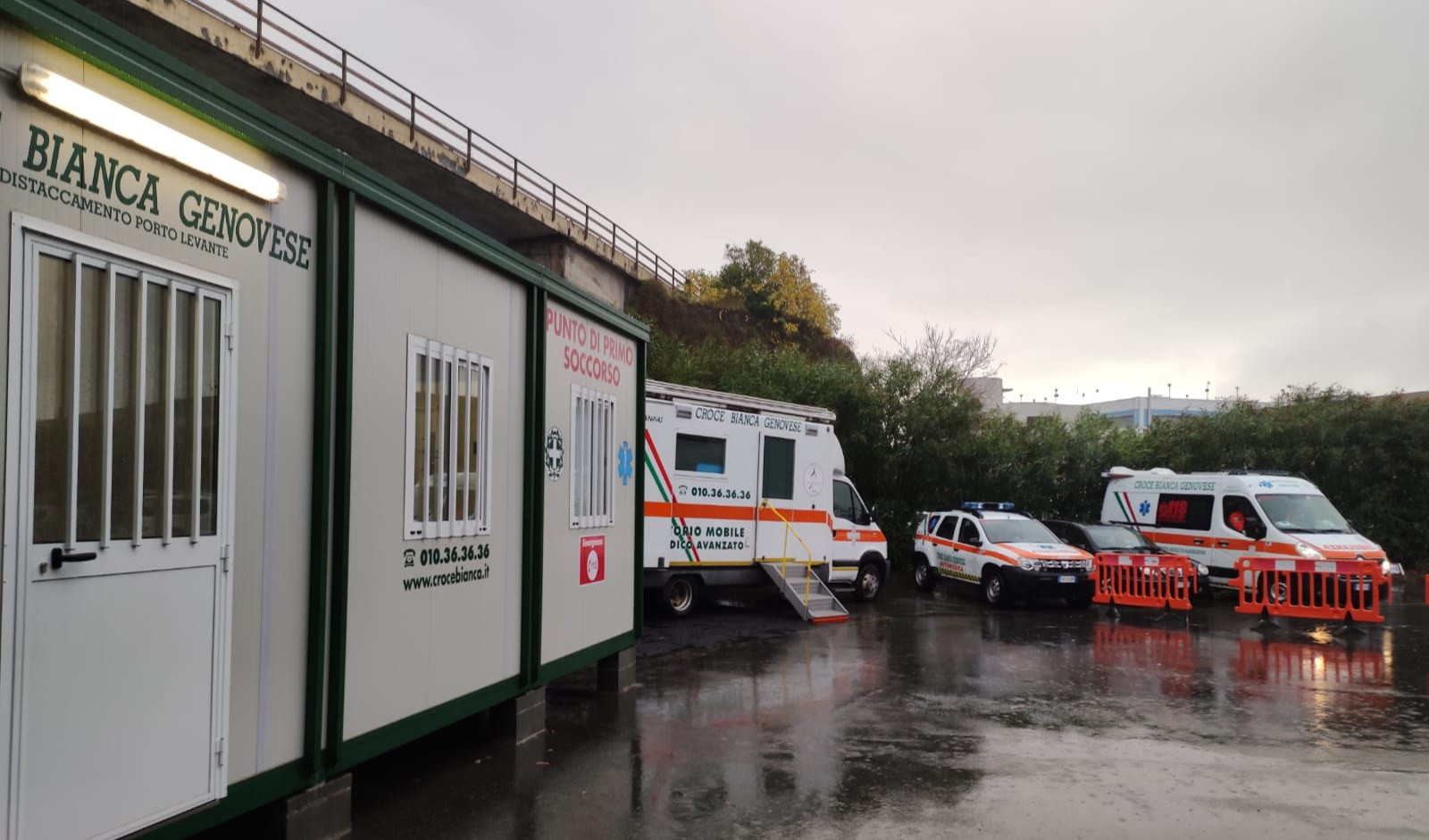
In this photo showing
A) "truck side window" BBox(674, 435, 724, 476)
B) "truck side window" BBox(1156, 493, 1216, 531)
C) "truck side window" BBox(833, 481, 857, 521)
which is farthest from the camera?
"truck side window" BBox(1156, 493, 1216, 531)

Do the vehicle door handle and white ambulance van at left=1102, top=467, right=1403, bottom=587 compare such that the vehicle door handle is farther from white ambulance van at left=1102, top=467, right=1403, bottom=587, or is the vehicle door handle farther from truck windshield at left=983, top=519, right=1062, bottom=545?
white ambulance van at left=1102, top=467, right=1403, bottom=587

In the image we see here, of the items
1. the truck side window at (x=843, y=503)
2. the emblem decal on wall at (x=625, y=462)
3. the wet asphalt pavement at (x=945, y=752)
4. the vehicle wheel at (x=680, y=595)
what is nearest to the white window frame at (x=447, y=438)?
the wet asphalt pavement at (x=945, y=752)

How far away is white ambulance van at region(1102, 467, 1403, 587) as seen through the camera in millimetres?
16719

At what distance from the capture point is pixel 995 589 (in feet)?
55.3

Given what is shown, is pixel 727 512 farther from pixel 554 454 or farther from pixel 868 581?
pixel 554 454

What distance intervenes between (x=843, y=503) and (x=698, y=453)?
369cm

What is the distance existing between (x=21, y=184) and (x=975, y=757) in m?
6.58

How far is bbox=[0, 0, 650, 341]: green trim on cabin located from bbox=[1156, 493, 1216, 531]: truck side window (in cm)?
1591

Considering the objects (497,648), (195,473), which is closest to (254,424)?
(195,473)

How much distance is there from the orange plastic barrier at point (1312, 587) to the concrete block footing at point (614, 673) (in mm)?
10597

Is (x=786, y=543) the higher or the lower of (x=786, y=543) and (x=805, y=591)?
the higher

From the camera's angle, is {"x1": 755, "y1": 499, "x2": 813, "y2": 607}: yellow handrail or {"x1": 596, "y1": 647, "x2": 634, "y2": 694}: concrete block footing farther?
{"x1": 755, "y1": 499, "x2": 813, "y2": 607}: yellow handrail

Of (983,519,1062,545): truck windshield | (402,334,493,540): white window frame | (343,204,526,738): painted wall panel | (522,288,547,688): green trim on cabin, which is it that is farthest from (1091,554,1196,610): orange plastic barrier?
(402,334,493,540): white window frame

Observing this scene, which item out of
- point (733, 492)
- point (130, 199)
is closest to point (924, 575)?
point (733, 492)
